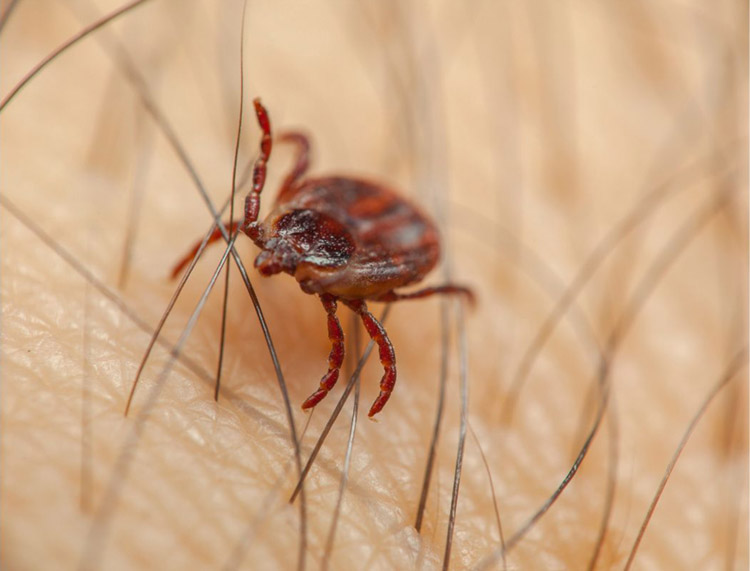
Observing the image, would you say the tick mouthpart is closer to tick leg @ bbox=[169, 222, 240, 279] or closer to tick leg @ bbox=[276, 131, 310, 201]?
tick leg @ bbox=[169, 222, 240, 279]

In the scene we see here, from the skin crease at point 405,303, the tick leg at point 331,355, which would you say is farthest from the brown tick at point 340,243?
the skin crease at point 405,303

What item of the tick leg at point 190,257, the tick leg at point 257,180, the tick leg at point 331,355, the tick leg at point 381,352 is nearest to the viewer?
the tick leg at point 331,355

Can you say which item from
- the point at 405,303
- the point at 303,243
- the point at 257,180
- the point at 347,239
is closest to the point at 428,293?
the point at 405,303

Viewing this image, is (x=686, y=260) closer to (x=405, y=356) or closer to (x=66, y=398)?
(x=405, y=356)

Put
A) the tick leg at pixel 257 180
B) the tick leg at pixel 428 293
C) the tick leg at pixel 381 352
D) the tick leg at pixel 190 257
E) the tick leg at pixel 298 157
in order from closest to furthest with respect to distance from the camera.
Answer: the tick leg at pixel 381 352, the tick leg at pixel 190 257, the tick leg at pixel 257 180, the tick leg at pixel 428 293, the tick leg at pixel 298 157

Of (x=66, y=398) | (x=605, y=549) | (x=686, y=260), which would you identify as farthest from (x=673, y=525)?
(x=66, y=398)

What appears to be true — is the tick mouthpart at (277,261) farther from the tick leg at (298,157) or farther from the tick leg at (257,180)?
the tick leg at (298,157)

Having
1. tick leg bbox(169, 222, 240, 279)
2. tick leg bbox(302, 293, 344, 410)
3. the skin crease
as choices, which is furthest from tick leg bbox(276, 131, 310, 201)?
tick leg bbox(302, 293, 344, 410)

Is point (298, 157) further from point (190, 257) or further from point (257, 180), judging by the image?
point (190, 257)
